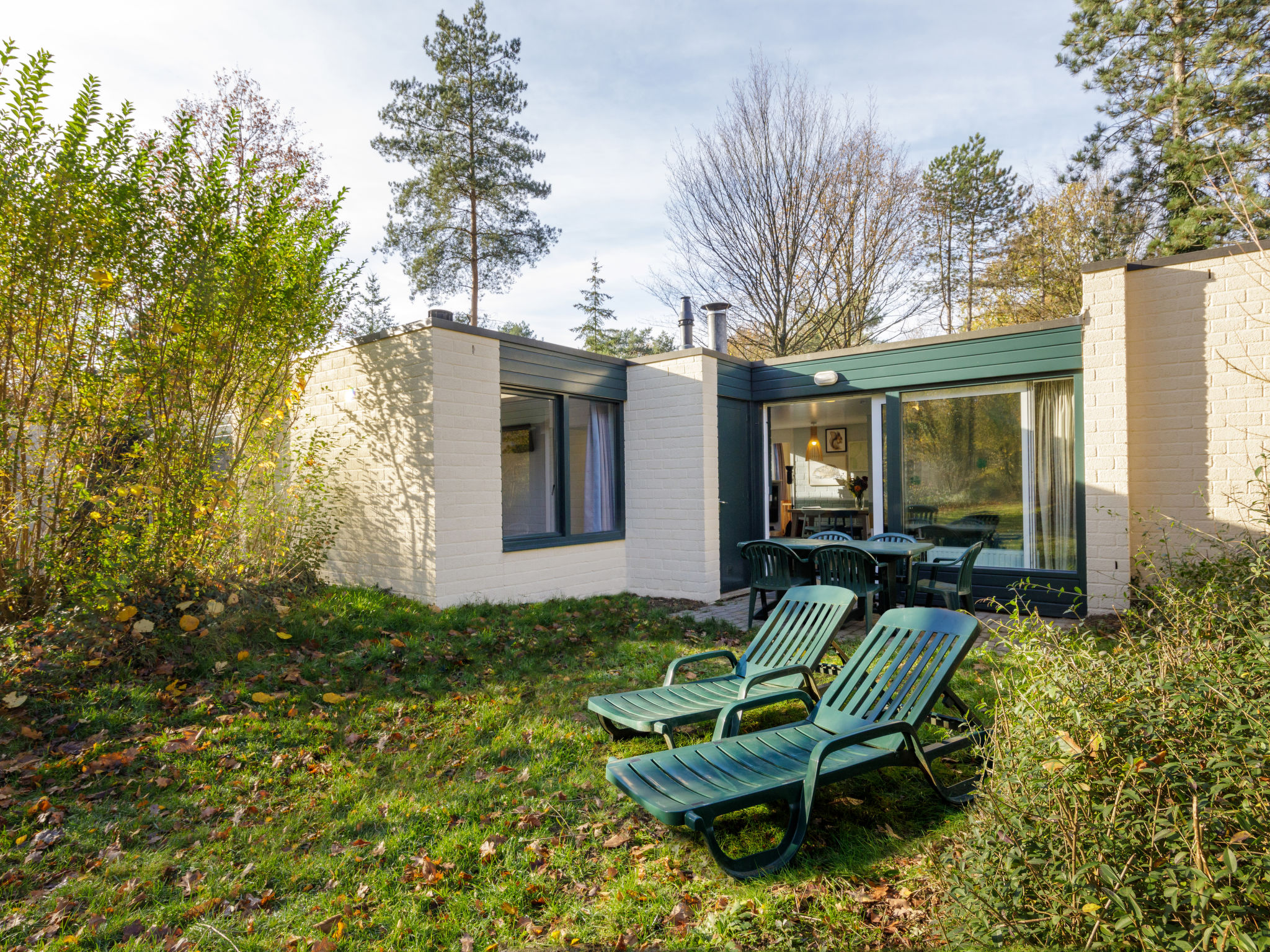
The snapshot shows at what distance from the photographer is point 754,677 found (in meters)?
3.76

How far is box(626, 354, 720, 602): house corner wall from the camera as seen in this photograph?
7.87 metres

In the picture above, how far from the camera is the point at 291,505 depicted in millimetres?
6727

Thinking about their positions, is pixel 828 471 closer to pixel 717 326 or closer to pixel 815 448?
pixel 815 448

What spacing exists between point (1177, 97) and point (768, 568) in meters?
11.6

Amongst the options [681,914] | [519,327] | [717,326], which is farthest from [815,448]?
[519,327]

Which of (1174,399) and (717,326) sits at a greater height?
(717,326)

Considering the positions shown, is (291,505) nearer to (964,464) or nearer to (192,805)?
(192,805)

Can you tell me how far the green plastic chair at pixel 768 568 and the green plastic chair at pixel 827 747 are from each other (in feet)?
8.43

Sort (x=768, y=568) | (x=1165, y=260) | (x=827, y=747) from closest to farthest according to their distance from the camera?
(x=827, y=747)
(x=1165, y=260)
(x=768, y=568)

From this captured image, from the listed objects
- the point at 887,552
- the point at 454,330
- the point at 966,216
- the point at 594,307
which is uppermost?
the point at 594,307

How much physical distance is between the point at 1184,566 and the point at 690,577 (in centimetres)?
449

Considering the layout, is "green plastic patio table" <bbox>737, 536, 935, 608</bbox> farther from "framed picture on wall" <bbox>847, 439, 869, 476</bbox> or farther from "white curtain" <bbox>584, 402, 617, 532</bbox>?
"framed picture on wall" <bbox>847, 439, 869, 476</bbox>

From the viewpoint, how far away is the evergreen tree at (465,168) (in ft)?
48.1

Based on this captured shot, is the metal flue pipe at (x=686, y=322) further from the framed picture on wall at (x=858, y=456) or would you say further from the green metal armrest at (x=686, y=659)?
the green metal armrest at (x=686, y=659)
